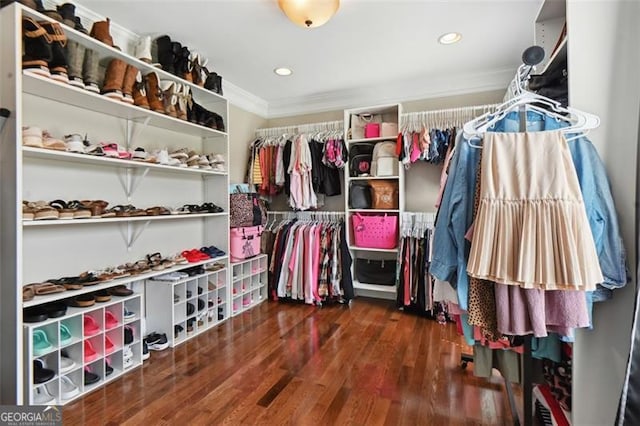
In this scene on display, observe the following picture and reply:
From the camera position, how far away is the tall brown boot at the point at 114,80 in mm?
1956

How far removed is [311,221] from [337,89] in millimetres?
1604

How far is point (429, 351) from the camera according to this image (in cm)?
225

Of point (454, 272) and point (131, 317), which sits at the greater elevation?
point (454, 272)

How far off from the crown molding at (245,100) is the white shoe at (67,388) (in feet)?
9.30

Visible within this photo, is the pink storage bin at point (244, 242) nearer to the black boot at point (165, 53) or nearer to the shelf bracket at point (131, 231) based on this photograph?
the shelf bracket at point (131, 231)

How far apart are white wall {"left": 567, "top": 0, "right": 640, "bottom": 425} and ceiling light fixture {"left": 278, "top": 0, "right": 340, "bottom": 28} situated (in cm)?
123

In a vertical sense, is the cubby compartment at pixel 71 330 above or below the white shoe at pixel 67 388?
above

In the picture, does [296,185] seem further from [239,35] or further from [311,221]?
[239,35]

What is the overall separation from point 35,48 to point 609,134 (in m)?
2.64

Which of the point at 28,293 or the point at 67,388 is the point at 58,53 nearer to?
the point at 28,293

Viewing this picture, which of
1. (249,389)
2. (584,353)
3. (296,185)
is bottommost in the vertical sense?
(249,389)

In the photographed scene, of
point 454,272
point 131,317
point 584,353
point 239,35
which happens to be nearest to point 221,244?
point 131,317

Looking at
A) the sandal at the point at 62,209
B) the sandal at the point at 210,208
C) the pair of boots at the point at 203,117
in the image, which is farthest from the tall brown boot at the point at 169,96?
the sandal at the point at 62,209

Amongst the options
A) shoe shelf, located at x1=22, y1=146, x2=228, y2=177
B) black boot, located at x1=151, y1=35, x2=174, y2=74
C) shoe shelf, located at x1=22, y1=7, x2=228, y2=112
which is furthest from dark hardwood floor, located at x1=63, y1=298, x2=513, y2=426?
black boot, located at x1=151, y1=35, x2=174, y2=74
